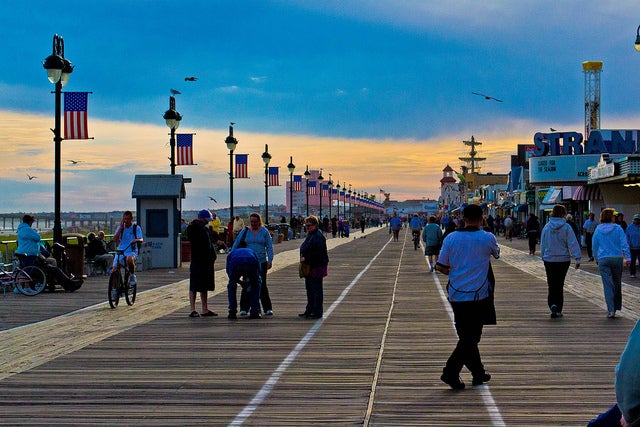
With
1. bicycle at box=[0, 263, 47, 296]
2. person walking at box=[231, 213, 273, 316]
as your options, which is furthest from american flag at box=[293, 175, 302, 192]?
person walking at box=[231, 213, 273, 316]

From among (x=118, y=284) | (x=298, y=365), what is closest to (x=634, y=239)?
(x=118, y=284)

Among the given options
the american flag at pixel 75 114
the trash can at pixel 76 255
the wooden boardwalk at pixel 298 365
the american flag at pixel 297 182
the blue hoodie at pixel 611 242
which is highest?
the american flag at pixel 297 182

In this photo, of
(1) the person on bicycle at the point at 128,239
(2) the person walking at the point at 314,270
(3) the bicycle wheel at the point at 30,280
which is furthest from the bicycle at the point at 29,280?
(2) the person walking at the point at 314,270

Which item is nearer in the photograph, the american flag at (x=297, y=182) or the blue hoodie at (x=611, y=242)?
the blue hoodie at (x=611, y=242)

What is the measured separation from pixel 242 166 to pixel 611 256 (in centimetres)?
3794

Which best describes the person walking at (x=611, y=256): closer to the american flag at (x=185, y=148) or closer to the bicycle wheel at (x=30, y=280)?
the bicycle wheel at (x=30, y=280)

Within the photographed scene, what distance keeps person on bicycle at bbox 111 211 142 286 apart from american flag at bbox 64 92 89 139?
633cm

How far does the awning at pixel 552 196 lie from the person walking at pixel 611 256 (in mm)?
48442

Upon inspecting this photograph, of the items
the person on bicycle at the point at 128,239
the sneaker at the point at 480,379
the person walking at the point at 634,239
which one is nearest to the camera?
the sneaker at the point at 480,379

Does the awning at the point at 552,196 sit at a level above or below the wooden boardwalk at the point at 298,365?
above

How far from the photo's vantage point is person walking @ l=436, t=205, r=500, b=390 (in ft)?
29.5

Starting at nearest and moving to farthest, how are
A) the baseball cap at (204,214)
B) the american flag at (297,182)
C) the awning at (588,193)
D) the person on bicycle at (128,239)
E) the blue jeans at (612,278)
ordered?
the blue jeans at (612,278), the baseball cap at (204,214), the person on bicycle at (128,239), the awning at (588,193), the american flag at (297,182)

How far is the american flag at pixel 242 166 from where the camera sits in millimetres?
50844

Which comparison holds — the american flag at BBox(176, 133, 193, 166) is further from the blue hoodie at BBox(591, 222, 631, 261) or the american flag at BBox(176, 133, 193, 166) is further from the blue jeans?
the blue jeans
